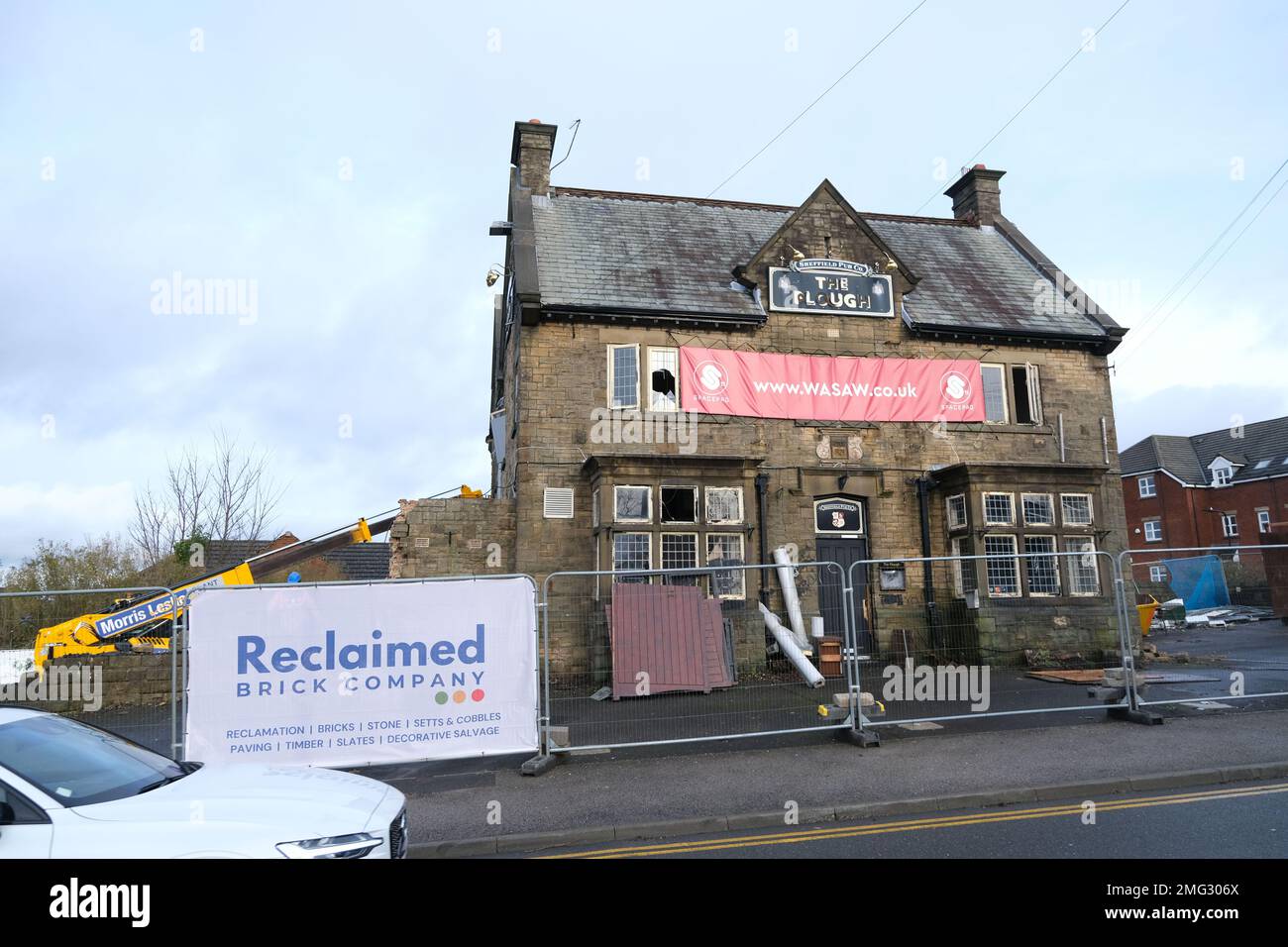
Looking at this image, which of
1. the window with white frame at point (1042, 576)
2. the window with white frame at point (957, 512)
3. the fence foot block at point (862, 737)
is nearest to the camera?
the fence foot block at point (862, 737)

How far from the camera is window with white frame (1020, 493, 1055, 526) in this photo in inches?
661

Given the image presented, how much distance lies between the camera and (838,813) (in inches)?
278

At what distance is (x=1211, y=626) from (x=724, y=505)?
48.9 feet

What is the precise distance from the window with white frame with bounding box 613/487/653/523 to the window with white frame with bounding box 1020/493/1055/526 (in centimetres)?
788

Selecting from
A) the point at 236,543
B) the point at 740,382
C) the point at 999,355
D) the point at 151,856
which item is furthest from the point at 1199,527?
the point at 151,856

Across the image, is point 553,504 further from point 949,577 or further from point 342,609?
point 949,577

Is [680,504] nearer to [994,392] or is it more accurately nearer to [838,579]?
[838,579]

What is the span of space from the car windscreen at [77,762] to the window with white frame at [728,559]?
11064 mm

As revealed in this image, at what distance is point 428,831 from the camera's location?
6918 mm

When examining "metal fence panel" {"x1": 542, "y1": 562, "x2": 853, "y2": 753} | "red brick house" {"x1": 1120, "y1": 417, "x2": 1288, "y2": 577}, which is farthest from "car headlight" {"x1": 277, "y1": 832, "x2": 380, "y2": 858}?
"red brick house" {"x1": 1120, "y1": 417, "x2": 1288, "y2": 577}

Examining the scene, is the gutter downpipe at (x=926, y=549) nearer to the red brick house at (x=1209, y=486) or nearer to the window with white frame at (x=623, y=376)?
the window with white frame at (x=623, y=376)

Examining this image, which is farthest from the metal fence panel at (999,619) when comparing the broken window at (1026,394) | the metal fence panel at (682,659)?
the broken window at (1026,394)

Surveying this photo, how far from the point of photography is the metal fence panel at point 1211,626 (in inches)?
475

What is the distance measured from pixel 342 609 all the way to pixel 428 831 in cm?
268
